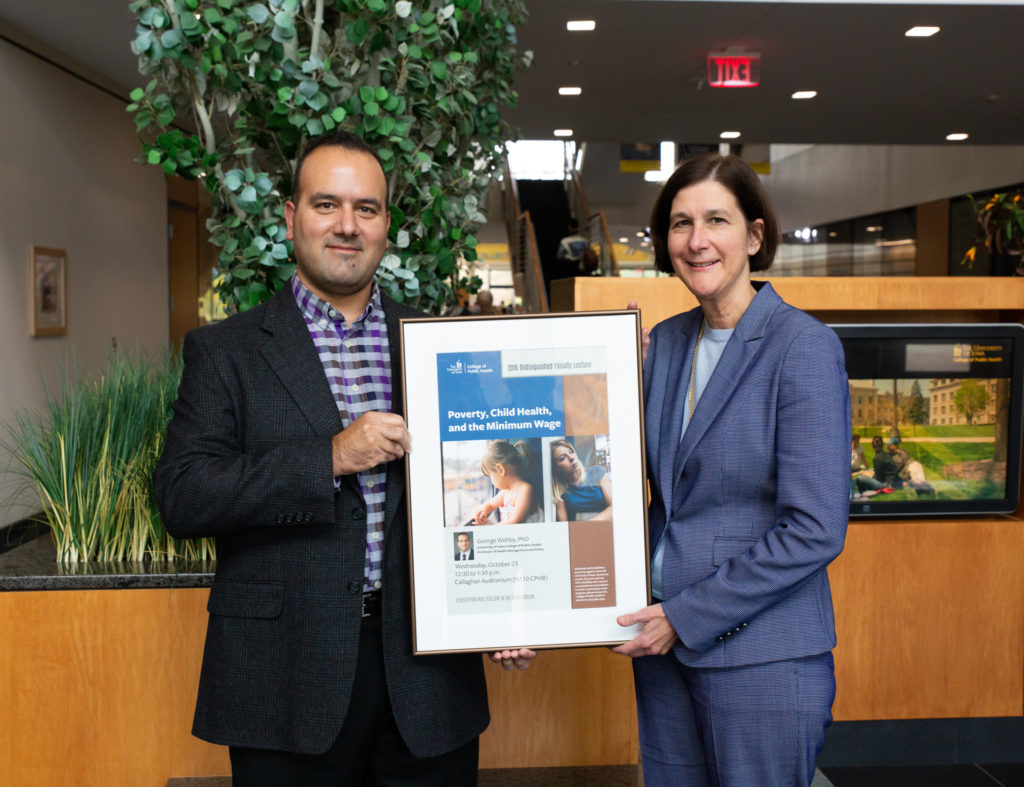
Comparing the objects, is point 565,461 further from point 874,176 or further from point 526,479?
point 874,176

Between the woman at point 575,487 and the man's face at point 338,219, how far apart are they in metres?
0.51

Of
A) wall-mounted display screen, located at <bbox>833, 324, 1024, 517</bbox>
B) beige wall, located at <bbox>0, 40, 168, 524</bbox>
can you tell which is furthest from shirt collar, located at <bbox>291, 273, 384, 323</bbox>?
beige wall, located at <bbox>0, 40, 168, 524</bbox>

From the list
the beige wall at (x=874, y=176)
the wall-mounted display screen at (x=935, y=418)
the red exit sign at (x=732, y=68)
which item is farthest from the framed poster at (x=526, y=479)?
the beige wall at (x=874, y=176)

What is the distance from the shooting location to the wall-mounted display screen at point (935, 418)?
10.5 ft

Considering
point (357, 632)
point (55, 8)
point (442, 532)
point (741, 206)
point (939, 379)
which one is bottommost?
point (357, 632)

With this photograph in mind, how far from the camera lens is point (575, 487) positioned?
5.54ft

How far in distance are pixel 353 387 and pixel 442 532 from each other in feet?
1.09

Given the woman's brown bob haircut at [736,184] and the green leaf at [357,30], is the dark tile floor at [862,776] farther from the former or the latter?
the green leaf at [357,30]

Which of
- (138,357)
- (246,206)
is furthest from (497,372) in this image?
(138,357)

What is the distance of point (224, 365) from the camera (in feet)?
5.43

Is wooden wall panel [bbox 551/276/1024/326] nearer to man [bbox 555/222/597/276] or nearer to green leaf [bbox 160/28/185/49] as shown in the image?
green leaf [bbox 160/28/185/49]

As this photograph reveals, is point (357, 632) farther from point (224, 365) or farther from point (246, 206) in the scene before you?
point (246, 206)

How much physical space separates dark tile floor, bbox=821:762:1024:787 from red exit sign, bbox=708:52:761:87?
563 centimetres

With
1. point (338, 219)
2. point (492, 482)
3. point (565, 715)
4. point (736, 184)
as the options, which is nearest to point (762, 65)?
point (565, 715)
